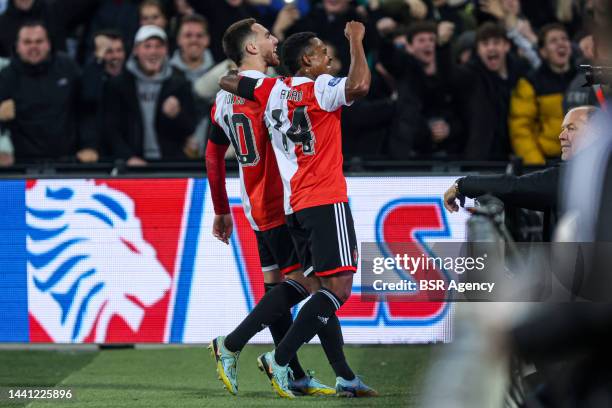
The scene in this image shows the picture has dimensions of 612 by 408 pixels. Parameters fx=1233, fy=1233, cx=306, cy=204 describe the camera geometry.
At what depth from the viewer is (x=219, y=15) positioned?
11586mm

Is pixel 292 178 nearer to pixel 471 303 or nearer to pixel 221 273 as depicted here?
pixel 221 273

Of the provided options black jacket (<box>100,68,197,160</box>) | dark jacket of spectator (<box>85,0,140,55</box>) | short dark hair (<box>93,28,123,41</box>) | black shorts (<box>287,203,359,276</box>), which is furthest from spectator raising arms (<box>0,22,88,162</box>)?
black shorts (<box>287,203,359,276</box>)

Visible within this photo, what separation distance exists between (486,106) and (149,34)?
2968 mm

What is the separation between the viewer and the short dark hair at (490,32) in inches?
425

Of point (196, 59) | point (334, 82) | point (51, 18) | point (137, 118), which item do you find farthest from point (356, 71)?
point (51, 18)

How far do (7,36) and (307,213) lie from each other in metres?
5.17

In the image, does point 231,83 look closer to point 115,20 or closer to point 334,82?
point 334,82

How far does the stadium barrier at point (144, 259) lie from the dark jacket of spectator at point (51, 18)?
1.98m

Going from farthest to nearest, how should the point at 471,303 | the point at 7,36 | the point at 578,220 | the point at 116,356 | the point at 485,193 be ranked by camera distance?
the point at 7,36
the point at 116,356
the point at 485,193
the point at 471,303
the point at 578,220

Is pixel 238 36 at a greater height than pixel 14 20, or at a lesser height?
greater

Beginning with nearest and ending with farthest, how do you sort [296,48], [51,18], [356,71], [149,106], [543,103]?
[356,71], [296,48], [543,103], [149,106], [51,18]

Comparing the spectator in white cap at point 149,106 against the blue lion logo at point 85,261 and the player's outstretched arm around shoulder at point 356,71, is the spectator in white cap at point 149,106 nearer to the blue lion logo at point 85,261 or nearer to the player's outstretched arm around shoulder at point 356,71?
the blue lion logo at point 85,261

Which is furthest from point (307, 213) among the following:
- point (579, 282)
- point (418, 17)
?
point (418, 17)

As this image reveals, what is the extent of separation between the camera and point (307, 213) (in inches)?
286
